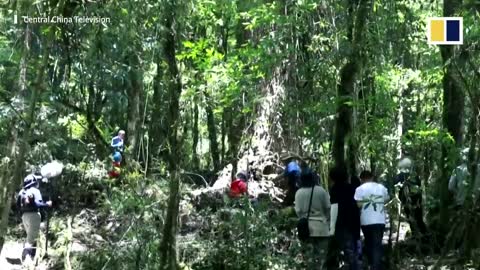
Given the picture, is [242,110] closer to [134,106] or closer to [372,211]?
[372,211]

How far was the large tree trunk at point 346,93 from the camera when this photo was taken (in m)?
8.94

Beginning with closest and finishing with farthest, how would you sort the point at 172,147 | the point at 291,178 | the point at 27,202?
1. the point at 172,147
2. the point at 27,202
3. the point at 291,178

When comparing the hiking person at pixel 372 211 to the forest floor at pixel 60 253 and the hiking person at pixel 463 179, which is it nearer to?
the forest floor at pixel 60 253

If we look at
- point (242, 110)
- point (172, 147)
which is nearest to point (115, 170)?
point (172, 147)

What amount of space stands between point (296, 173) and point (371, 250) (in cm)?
306

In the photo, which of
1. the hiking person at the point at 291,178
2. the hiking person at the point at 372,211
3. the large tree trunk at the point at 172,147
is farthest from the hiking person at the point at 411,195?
the large tree trunk at the point at 172,147

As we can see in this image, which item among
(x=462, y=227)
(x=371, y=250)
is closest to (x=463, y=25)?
(x=462, y=227)

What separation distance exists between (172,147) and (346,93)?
2689 millimetres

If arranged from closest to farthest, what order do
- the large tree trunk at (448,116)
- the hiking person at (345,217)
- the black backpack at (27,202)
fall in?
1. the hiking person at (345,217)
2. the large tree trunk at (448,116)
3. the black backpack at (27,202)

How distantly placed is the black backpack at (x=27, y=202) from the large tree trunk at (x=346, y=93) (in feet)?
16.9

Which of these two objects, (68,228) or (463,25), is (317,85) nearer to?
(463,25)

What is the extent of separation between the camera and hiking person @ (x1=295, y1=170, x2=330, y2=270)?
900cm

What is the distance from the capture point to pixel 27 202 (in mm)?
11094

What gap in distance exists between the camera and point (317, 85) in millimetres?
10219
